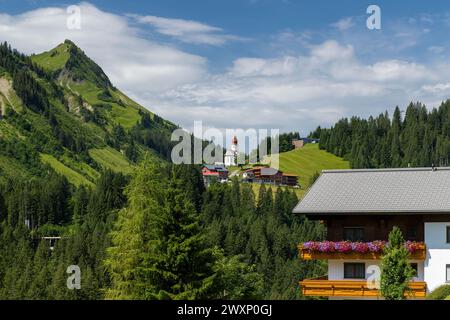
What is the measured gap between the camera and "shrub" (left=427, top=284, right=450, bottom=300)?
3487 centimetres

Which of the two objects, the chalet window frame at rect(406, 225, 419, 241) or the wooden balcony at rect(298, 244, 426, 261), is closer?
the wooden balcony at rect(298, 244, 426, 261)

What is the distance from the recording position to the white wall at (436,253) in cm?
3978

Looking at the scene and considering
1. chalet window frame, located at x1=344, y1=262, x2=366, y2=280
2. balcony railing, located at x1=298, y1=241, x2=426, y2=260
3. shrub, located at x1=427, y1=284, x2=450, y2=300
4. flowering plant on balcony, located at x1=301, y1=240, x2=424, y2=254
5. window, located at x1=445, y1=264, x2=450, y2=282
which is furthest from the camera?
chalet window frame, located at x1=344, y1=262, x2=366, y2=280

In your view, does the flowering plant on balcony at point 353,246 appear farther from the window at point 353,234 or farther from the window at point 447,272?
the window at point 447,272

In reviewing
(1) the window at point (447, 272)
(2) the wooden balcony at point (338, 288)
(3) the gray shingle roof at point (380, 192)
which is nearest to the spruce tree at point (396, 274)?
(2) the wooden balcony at point (338, 288)

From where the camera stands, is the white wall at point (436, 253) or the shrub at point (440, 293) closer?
the shrub at point (440, 293)

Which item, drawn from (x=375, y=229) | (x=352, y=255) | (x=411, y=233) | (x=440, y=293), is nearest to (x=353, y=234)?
(x=375, y=229)

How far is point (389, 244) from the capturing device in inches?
1500

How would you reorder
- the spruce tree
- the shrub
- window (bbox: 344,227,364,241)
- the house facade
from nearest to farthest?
the spruce tree → the shrub → the house facade → window (bbox: 344,227,364,241)

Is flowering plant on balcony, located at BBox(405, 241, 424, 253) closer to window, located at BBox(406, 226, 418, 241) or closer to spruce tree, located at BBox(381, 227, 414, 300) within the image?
window, located at BBox(406, 226, 418, 241)

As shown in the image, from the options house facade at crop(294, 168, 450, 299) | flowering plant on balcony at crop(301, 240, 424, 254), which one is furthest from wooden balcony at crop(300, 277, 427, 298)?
flowering plant on balcony at crop(301, 240, 424, 254)

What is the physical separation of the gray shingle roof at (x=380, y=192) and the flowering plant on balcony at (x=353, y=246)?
196cm

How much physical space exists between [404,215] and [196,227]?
41.5ft
